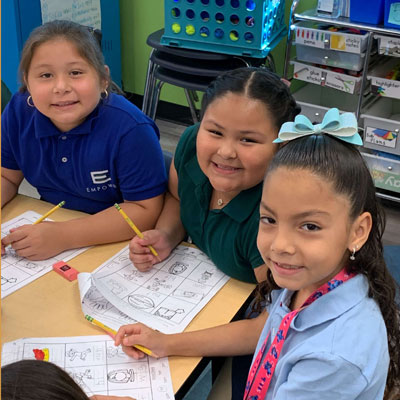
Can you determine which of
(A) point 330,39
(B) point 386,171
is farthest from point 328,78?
(B) point 386,171

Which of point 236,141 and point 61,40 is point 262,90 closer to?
point 236,141

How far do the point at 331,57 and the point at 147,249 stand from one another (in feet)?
5.52

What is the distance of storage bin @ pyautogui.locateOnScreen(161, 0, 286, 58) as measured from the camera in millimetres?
2445

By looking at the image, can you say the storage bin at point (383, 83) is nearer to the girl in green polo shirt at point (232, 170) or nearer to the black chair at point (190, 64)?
the black chair at point (190, 64)

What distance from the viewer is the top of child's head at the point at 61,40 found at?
4.33 feet

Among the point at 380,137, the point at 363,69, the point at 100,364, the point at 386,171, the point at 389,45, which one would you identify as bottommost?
the point at 386,171

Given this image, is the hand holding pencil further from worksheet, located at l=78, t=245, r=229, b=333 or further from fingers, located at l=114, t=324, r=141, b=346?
fingers, located at l=114, t=324, r=141, b=346

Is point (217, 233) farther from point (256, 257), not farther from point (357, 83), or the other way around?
point (357, 83)

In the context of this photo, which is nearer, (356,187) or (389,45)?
(356,187)

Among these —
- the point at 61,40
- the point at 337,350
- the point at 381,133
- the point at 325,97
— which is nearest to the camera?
the point at 337,350

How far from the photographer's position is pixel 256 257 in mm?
1158

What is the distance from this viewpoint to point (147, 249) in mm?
1239

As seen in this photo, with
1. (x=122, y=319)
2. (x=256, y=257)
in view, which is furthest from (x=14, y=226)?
(x=256, y=257)

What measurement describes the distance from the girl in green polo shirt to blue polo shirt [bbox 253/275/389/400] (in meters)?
0.29
